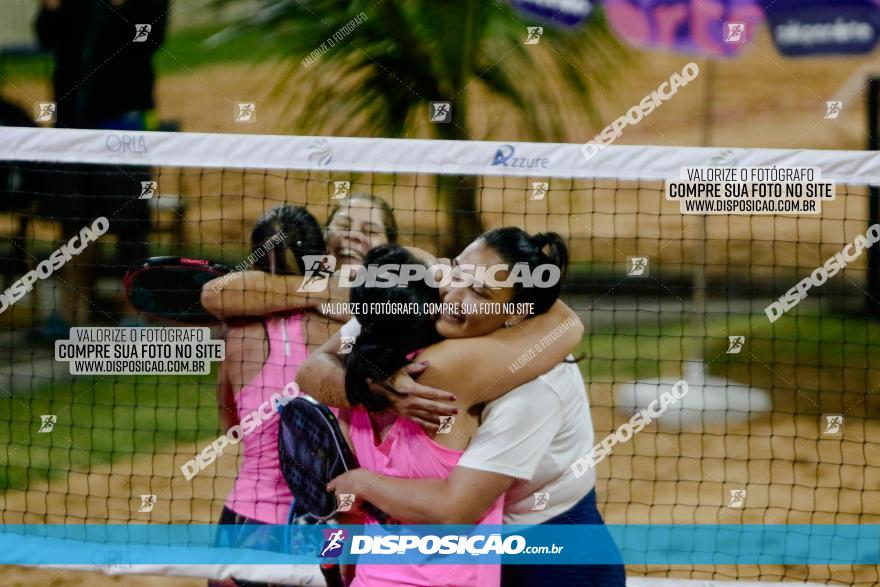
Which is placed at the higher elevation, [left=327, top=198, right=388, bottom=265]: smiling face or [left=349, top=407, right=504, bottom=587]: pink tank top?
[left=327, top=198, right=388, bottom=265]: smiling face

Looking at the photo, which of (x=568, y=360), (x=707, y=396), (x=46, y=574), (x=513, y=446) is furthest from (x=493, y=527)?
(x=707, y=396)

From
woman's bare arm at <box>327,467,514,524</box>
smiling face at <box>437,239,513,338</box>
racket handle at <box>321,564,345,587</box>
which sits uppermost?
smiling face at <box>437,239,513,338</box>

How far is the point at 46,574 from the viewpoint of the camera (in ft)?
16.7

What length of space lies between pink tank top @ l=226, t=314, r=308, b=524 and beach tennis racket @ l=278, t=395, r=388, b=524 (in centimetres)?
6

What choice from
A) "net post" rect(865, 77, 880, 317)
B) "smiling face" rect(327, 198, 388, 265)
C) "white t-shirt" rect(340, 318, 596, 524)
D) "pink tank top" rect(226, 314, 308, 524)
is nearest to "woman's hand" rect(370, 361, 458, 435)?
"white t-shirt" rect(340, 318, 596, 524)

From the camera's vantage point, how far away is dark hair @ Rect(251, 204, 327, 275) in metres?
4.09

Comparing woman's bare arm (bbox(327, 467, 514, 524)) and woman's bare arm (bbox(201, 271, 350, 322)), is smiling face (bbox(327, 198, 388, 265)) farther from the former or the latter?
woman's bare arm (bbox(327, 467, 514, 524))

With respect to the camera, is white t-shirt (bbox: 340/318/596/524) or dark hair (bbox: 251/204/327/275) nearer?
white t-shirt (bbox: 340/318/596/524)

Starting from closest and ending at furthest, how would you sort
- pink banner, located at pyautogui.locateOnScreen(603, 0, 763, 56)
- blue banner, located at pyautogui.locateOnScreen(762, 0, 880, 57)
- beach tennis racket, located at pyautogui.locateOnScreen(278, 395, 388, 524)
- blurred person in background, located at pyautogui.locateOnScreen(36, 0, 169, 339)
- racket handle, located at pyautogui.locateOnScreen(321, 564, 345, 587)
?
beach tennis racket, located at pyautogui.locateOnScreen(278, 395, 388, 524) → racket handle, located at pyautogui.locateOnScreen(321, 564, 345, 587) → blurred person in background, located at pyautogui.locateOnScreen(36, 0, 169, 339) → pink banner, located at pyautogui.locateOnScreen(603, 0, 763, 56) → blue banner, located at pyautogui.locateOnScreen(762, 0, 880, 57)

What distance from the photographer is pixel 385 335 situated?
12.6 ft

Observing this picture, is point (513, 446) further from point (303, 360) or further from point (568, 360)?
point (303, 360)

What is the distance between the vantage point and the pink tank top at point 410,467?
3695 mm

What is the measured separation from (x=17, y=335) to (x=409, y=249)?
573 centimetres

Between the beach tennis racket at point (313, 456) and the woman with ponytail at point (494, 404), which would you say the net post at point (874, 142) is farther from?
the beach tennis racket at point (313, 456)
